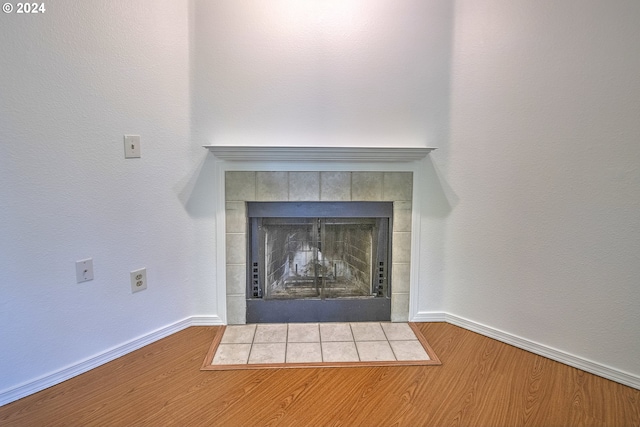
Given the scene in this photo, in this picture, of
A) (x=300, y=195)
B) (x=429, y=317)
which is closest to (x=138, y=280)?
(x=300, y=195)

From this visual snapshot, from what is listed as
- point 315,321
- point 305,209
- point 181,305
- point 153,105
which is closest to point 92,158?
point 153,105

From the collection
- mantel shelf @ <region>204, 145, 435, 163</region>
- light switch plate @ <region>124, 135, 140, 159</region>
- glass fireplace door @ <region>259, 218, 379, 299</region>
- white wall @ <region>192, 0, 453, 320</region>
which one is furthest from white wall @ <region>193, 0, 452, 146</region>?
glass fireplace door @ <region>259, 218, 379, 299</region>

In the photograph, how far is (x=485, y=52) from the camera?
2.24 m

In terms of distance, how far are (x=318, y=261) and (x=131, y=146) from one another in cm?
127

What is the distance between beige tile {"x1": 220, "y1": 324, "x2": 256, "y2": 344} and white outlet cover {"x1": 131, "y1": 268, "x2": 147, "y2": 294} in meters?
0.54

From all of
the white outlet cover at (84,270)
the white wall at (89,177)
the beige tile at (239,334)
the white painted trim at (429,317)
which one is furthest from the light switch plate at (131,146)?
the white painted trim at (429,317)

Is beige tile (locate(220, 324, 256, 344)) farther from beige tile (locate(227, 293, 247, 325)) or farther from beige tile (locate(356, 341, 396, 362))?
beige tile (locate(356, 341, 396, 362))

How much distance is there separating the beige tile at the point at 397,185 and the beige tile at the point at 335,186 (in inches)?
9.0

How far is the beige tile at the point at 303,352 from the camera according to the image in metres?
2.14

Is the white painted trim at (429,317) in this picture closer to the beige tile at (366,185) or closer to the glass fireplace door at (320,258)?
the glass fireplace door at (320,258)

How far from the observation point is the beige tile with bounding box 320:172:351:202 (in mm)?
2459

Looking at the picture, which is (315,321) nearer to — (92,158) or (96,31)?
(92,158)

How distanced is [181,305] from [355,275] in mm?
1083

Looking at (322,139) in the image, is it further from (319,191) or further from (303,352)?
(303,352)
